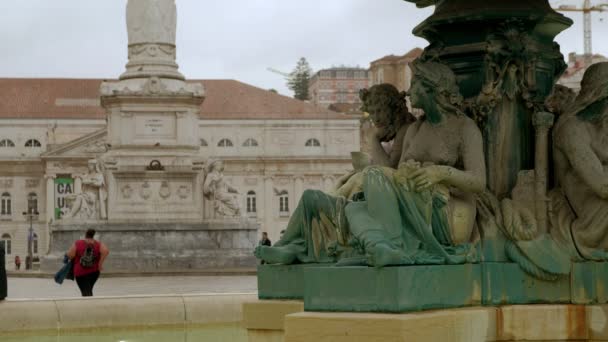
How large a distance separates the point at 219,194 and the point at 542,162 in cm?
3025

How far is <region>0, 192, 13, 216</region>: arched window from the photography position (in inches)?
3981

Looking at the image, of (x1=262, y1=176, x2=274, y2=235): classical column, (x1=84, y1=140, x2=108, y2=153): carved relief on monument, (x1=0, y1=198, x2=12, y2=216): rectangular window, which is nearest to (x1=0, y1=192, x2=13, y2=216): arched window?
(x1=0, y1=198, x2=12, y2=216): rectangular window

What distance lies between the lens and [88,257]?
16.8 metres

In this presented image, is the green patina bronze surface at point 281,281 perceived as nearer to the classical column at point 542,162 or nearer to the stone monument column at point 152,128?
the classical column at point 542,162

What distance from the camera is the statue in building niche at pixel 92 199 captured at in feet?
119

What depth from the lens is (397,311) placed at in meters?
5.66

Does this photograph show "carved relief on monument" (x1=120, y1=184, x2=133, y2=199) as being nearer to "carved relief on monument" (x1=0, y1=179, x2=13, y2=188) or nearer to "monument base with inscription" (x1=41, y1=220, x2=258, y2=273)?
"monument base with inscription" (x1=41, y1=220, x2=258, y2=273)

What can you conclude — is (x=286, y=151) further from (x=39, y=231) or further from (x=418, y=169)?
(x=418, y=169)

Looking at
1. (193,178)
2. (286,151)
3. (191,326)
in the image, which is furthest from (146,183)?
(286,151)

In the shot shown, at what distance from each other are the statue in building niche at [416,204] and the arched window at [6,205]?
96.6 metres

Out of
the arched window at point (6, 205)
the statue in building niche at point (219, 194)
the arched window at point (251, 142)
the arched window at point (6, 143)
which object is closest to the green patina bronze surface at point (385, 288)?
the statue in building niche at point (219, 194)

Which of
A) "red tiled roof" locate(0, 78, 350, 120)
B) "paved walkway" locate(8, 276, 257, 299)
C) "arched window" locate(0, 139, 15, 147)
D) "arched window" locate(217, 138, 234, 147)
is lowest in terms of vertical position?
"paved walkway" locate(8, 276, 257, 299)

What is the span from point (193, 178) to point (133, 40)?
16.6ft

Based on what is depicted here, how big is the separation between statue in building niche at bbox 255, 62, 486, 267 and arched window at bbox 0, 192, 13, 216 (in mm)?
96550
